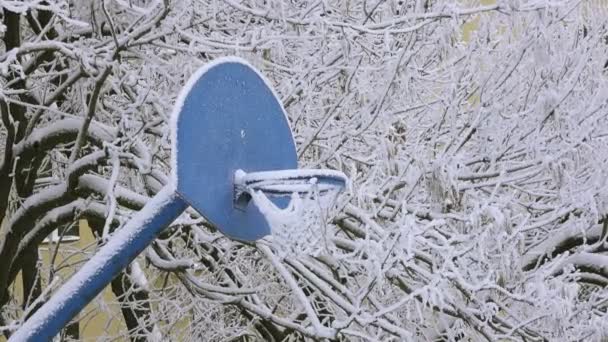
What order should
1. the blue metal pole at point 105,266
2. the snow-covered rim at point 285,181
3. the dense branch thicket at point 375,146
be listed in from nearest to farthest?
1. the blue metal pole at point 105,266
2. the snow-covered rim at point 285,181
3. the dense branch thicket at point 375,146

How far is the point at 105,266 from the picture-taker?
→ 2.43 m

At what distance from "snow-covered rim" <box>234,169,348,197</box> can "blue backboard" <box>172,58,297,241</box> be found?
0.10 feet

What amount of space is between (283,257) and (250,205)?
2299mm

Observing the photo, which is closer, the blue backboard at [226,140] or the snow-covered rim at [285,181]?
the blue backboard at [226,140]

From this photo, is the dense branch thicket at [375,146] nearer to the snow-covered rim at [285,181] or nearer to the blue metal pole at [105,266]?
the snow-covered rim at [285,181]

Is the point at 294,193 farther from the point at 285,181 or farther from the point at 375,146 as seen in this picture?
the point at 375,146

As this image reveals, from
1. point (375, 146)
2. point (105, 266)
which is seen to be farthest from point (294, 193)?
point (375, 146)

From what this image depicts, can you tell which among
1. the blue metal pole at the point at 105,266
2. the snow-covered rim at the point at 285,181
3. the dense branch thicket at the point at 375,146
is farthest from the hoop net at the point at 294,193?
the dense branch thicket at the point at 375,146

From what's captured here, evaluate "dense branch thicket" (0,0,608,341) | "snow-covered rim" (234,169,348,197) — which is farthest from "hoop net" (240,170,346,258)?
"dense branch thicket" (0,0,608,341)

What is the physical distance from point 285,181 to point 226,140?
196 mm

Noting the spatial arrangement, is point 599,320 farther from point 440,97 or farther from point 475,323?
point 440,97

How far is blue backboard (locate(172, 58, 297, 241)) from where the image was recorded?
2.49 meters

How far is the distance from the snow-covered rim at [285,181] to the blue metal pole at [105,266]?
12.5 inches

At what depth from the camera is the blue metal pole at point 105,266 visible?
2.42 metres
